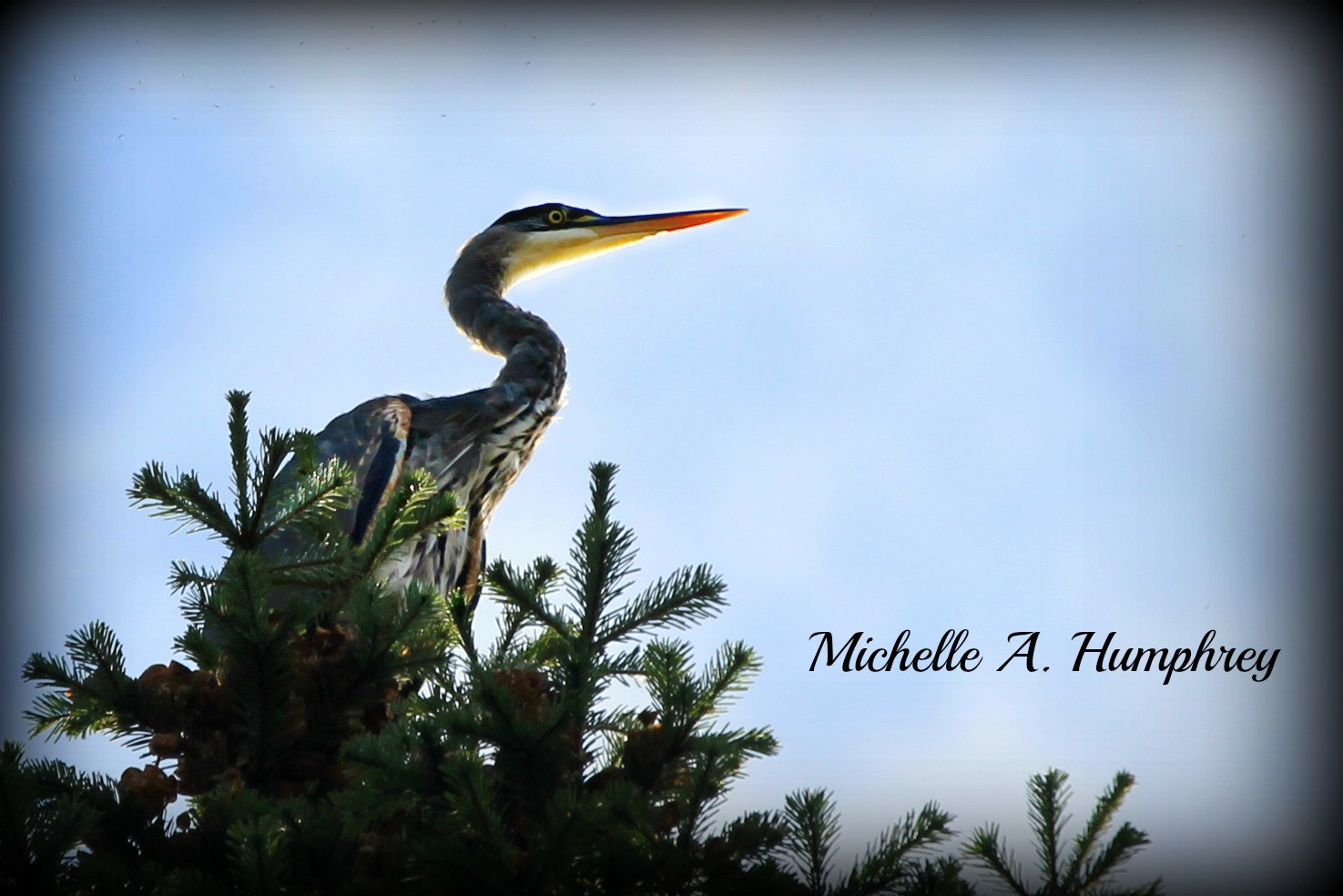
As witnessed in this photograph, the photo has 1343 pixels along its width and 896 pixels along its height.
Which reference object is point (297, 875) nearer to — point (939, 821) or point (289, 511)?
point (289, 511)

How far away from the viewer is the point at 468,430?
617 centimetres

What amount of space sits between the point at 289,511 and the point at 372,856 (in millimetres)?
693

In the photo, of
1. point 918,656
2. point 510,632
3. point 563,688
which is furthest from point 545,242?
point 563,688

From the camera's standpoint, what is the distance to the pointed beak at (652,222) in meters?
7.55

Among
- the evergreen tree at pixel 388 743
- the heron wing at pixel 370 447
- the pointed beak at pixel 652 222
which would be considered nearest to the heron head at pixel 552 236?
the pointed beak at pixel 652 222

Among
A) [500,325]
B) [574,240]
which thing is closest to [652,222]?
[574,240]

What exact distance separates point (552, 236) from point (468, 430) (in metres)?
2.11

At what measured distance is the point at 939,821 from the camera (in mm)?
2465

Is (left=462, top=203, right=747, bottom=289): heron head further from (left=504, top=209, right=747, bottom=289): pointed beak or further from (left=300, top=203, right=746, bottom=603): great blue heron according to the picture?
(left=300, top=203, right=746, bottom=603): great blue heron

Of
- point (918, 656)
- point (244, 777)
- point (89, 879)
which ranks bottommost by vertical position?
point (89, 879)

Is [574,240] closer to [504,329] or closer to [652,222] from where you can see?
[652,222]

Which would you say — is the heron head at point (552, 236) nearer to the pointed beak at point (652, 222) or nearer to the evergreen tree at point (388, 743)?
the pointed beak at point (652, 222)

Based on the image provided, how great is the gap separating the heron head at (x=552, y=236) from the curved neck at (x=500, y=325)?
99mm

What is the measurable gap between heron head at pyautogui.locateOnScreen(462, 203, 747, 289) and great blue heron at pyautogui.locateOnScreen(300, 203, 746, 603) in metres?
0.13
